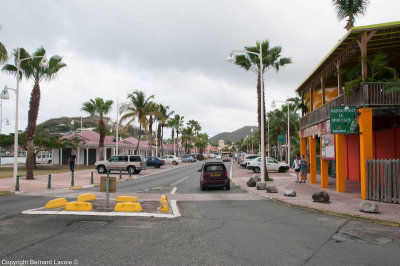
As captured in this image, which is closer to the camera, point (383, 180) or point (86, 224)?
point (86, 224)

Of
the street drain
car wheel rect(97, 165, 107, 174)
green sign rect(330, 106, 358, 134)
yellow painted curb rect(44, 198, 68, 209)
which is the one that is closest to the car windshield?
green sign rect(330, 106, 358, 134)

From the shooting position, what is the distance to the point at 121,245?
6195 mm

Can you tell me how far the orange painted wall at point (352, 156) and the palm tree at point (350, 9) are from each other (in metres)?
8.61

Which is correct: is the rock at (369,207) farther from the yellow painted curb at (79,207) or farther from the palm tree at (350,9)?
the palm tree at (350,9)

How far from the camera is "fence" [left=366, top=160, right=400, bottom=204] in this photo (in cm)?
1175

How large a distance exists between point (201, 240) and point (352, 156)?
1909cm

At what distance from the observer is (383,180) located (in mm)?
12156

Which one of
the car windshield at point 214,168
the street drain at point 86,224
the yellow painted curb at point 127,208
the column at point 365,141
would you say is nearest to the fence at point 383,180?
the column at point 365,141

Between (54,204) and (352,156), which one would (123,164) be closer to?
(54,204)

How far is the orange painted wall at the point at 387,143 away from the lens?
17.3 m

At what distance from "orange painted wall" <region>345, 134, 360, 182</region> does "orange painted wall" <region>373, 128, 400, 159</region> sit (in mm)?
2525

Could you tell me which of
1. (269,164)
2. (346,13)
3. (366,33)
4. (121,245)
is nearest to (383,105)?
(366,33)

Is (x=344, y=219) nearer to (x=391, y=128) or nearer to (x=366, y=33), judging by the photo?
(x=366, y=33)

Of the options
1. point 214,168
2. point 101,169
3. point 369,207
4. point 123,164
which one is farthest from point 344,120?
point 101,169
